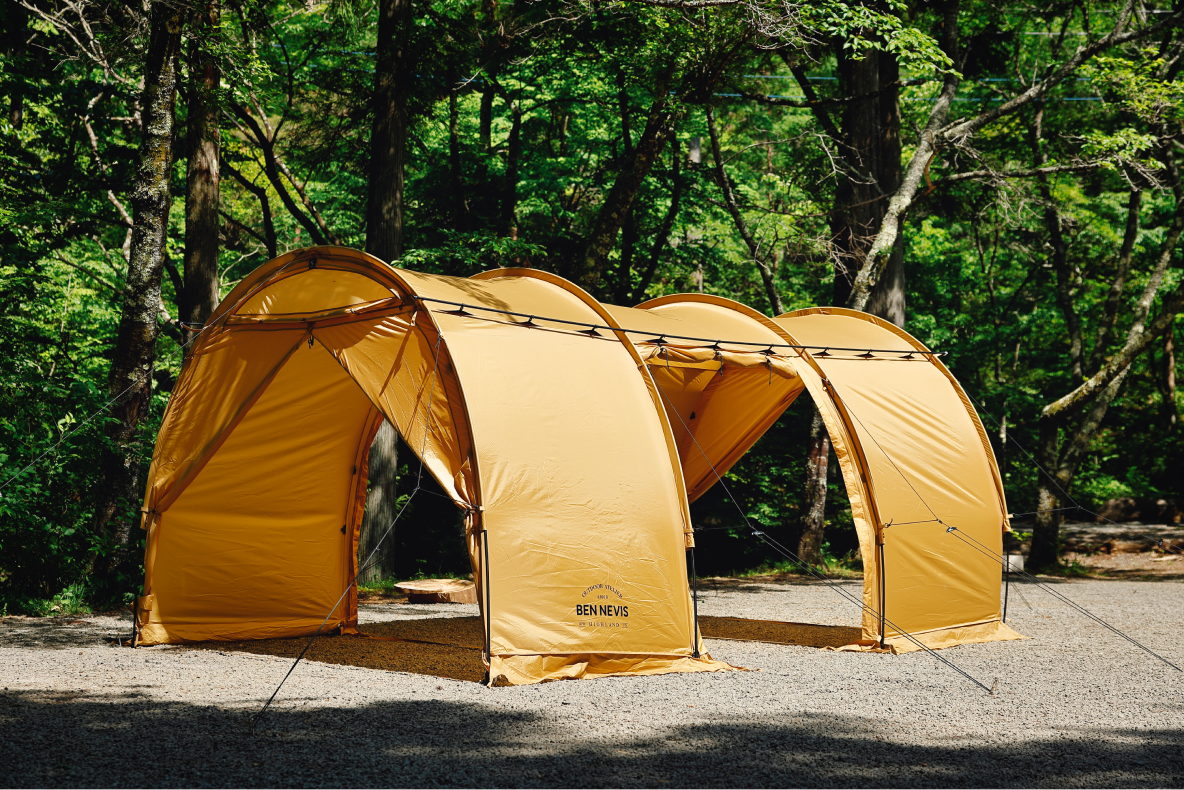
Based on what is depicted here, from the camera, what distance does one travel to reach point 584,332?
21.2 ft

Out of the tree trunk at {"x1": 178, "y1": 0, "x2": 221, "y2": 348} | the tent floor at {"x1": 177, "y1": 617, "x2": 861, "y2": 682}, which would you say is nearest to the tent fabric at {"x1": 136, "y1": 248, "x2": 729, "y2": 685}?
the tent floor at {"x1": 177, "y1": 617, "x2": 861, "y2": 682}

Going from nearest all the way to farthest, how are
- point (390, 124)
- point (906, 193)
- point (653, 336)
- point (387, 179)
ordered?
1. point (653, 336)
2. point (387, 179)
3. point (390, 124)
4. point (906, 193)

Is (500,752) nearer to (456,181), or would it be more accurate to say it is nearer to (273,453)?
(273,453)

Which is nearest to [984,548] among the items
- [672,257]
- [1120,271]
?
[1120,271]

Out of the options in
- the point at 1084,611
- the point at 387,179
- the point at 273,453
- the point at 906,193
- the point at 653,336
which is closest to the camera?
the point at 653,336

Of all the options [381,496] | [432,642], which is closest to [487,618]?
[432,642]

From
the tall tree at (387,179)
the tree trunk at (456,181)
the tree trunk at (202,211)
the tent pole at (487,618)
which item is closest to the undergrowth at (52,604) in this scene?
the tree trunk at (202,211)

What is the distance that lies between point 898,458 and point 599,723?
3864mm

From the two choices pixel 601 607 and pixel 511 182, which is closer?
→ pixel 601 607

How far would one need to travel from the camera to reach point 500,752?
13.2 ft

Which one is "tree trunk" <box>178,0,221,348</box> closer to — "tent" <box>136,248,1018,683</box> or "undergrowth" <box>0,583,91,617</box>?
"undergrowth" <box>0,583,91,617</box>

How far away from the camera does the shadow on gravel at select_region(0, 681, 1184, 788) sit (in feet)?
12.1

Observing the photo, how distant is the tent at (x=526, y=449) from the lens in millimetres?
5570

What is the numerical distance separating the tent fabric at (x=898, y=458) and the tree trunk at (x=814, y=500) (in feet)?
15.3
